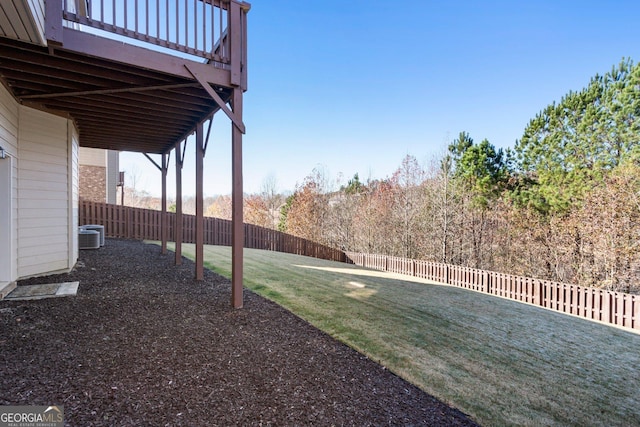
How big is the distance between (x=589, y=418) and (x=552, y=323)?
160 inches

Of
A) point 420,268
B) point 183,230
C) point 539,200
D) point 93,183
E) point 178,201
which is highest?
point 93,183

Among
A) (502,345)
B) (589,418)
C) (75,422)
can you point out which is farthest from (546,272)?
(75,422)

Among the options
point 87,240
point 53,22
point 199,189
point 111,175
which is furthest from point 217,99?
point 111,175

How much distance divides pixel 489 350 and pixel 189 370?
3.51m

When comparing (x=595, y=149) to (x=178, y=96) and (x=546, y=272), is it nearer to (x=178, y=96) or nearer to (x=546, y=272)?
(x=546, y=272)

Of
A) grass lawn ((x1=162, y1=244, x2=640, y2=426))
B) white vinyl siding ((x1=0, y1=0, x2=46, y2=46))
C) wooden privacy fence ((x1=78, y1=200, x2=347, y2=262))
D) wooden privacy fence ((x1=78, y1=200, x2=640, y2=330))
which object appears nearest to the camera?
white vinyl siding ((x1=0, y1=0, x2=46, y2=46))

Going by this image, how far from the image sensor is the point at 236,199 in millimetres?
4336

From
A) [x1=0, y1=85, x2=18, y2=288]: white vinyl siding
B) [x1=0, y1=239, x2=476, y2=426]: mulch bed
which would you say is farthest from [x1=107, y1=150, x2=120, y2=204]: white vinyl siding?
[x1=0, y1=239, x2=476, y2=426]: mulch bed

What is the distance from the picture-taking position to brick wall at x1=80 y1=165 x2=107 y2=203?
45.2ft

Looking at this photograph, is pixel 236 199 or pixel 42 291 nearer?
pixel 236 199

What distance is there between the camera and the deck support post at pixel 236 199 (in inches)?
171

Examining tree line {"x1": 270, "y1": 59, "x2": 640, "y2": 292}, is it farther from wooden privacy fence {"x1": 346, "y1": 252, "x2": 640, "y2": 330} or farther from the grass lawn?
the grass lawn

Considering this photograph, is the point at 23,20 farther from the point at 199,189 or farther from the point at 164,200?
the point at 164,200

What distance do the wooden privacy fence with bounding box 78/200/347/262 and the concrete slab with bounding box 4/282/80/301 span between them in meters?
8.87
